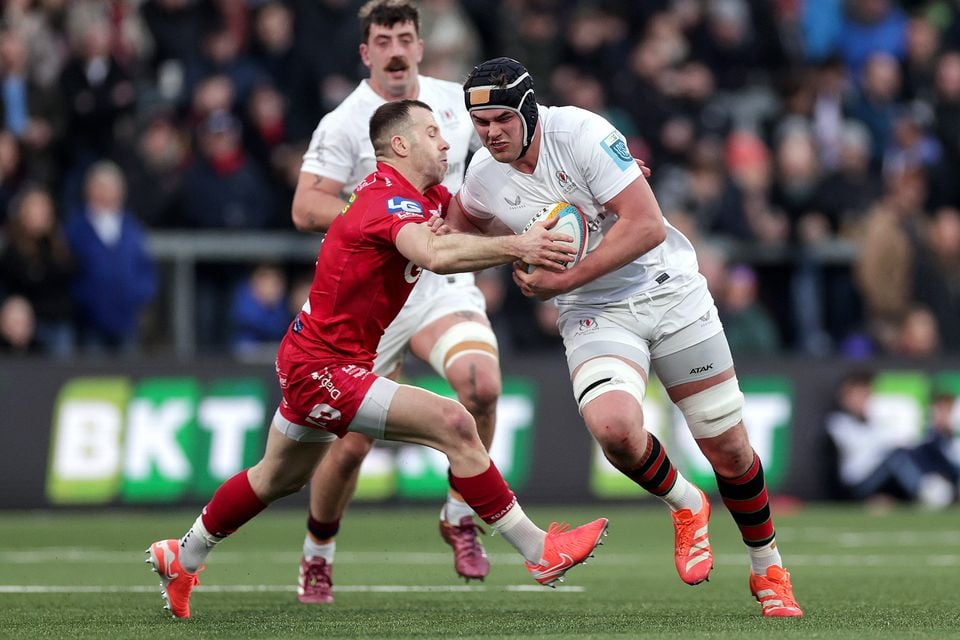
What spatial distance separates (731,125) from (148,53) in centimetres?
668

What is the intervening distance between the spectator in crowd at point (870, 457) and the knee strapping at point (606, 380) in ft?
27.9

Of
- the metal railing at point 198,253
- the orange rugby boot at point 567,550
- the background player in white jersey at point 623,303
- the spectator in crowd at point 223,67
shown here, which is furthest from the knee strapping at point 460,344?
the spectator in crowd at point 223,67

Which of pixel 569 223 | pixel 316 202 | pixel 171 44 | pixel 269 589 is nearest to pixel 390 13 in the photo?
pixel 316 202

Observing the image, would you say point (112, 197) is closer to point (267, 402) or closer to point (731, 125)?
point (267, 402)

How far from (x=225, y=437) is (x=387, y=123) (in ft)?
24.6

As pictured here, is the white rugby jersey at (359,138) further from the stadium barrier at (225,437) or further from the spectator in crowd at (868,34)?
the spectator in crowd at (868,34)

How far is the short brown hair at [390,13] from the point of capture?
9555mm

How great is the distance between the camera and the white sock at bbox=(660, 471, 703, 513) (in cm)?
819

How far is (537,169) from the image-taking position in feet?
26.9

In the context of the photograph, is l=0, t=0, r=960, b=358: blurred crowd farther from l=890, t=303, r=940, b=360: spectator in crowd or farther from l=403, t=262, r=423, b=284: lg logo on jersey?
l=403, t=262, r=423, b=284: lg logo on jersey

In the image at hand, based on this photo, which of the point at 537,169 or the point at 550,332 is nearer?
the point at 537,169

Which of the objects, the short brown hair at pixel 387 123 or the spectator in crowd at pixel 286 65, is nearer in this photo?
the short brown hair at pixel 387 123

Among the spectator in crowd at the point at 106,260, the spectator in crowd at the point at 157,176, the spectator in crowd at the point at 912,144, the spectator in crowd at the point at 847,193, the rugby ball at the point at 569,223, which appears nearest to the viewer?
the rugby ball at the point at 569,223

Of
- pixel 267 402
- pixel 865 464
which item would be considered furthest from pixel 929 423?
pixel 267 402
